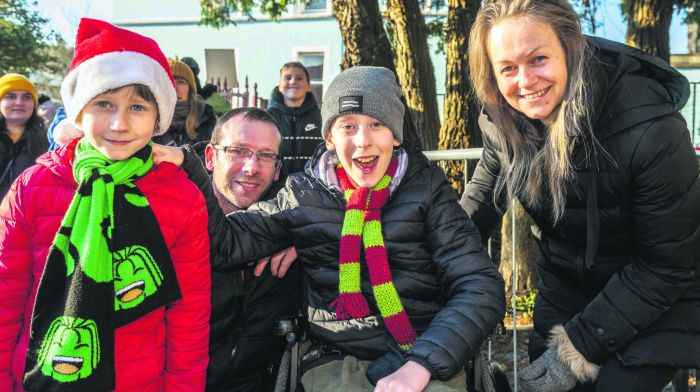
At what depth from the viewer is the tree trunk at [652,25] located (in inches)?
263

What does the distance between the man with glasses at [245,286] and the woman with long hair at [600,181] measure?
1092mm

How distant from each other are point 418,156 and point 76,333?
1456 mm

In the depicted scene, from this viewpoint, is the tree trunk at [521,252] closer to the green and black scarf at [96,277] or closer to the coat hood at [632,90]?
the coat hood at [632,90]

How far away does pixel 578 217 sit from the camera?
230 centimetres

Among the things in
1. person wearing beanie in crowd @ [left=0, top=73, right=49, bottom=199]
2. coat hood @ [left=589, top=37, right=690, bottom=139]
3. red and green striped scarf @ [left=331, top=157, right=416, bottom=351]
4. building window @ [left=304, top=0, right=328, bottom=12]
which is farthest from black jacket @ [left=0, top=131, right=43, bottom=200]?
building window @ [left=304, top=0, right=328, bottom=12]

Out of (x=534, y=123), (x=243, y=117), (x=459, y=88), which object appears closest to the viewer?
(x=534, y=123)

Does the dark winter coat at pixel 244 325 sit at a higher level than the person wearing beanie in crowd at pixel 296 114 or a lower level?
lower

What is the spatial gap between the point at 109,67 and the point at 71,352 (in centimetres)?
98

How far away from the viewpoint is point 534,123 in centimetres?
244

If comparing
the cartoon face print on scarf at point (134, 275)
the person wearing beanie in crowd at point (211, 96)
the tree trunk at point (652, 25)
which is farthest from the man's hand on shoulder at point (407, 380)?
the tree trunk at point (652, 25)

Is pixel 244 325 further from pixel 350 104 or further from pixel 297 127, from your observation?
pixel 297 127

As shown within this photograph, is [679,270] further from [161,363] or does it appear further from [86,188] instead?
[86,188]

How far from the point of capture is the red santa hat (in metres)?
2.08

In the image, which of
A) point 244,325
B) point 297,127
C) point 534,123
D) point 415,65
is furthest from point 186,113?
point 534,123
